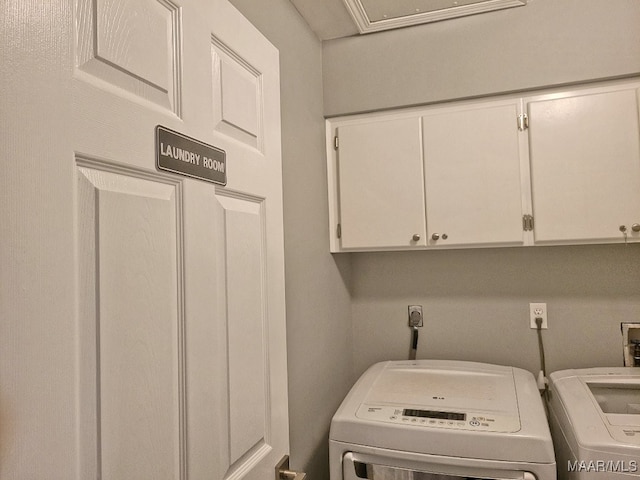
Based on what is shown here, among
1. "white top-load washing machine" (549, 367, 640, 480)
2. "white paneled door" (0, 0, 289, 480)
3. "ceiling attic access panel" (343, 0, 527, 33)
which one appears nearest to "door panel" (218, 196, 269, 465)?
"white paneled door" (0, 0, 289, 480)

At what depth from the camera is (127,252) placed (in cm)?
64

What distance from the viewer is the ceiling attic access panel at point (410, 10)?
175 centimetres

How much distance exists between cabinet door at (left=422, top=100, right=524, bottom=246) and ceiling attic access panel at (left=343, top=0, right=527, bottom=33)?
0.39m

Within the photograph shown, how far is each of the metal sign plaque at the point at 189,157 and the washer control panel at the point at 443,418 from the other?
1010 millimetres

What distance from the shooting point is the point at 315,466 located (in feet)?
5.61

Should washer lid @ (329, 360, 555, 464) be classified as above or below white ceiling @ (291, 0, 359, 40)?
below

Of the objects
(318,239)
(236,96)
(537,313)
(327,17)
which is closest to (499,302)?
(537,313)

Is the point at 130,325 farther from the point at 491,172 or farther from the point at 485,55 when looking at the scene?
the point at 485,55

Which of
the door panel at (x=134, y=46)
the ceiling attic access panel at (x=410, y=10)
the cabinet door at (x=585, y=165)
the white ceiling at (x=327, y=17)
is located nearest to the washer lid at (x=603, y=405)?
the cabinet door at (x=585, y=165)

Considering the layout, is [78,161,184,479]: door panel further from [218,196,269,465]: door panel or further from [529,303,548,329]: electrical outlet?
[529,303,548,329]: electrical outlet

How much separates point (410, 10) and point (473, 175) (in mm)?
730

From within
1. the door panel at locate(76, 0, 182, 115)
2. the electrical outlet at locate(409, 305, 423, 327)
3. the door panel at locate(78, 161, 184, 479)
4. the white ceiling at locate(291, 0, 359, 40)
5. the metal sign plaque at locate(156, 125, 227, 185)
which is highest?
the white ceiling at locate(291, 0, 359, 40)

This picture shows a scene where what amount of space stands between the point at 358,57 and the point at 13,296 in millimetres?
1829

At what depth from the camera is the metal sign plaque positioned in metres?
0.71
